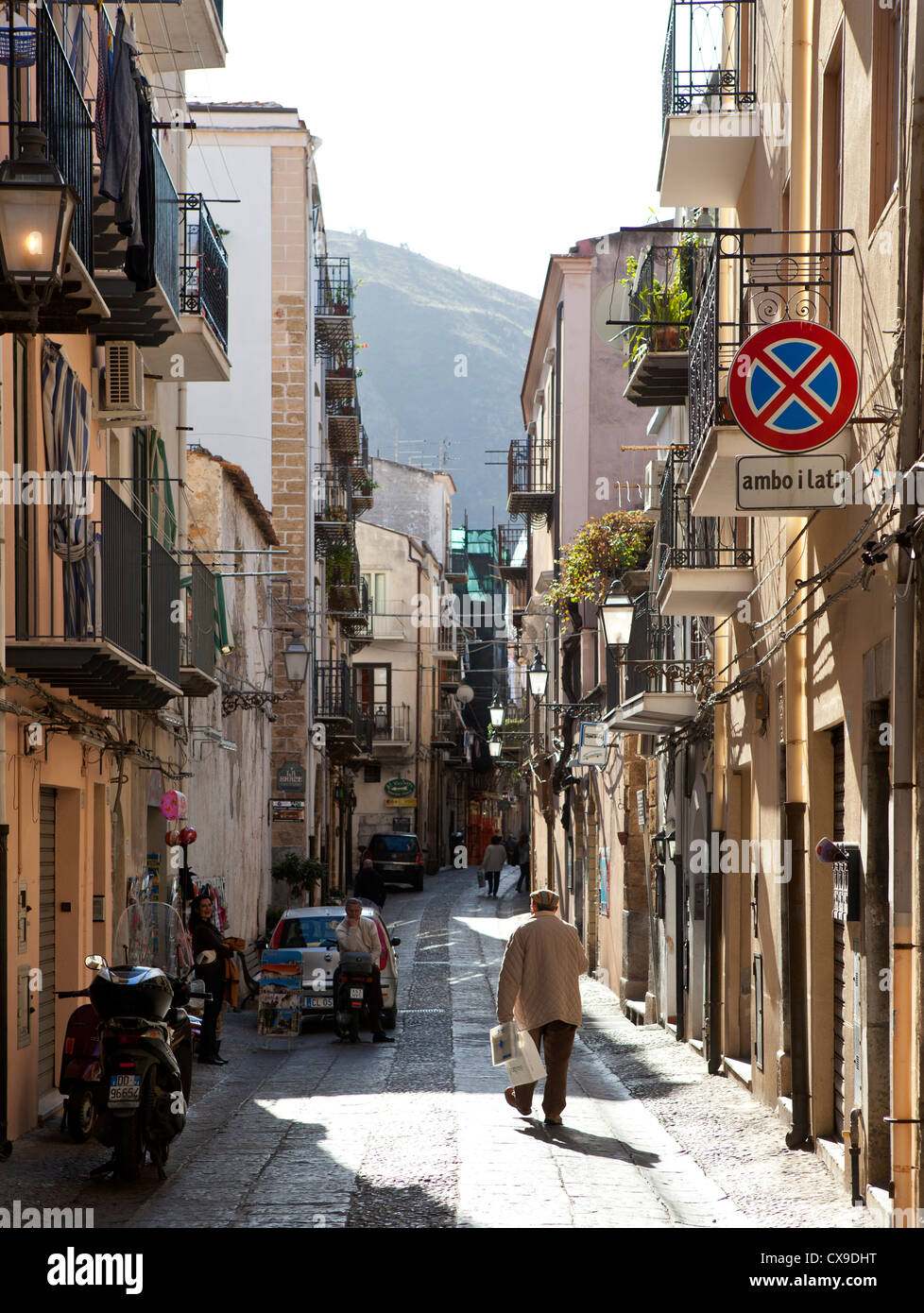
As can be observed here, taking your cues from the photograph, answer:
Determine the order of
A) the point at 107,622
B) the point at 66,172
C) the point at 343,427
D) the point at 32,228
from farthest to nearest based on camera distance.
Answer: the point at 343,427
the point at 107,622
the point at 66,172
the point at 32,228

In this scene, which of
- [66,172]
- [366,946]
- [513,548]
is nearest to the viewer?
[66,172]

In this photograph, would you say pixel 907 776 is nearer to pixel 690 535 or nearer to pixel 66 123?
pixel 66 123

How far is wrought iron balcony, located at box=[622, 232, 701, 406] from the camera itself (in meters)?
16.3

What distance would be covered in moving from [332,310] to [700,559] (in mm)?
20576

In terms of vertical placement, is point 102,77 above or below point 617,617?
above

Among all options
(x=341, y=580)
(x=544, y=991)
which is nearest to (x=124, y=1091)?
(x=544, y=991)

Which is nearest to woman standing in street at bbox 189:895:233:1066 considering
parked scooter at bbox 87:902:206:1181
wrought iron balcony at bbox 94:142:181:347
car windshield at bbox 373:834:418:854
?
parked scooter at bbox 87:902:206:1181

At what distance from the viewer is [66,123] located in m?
11.1

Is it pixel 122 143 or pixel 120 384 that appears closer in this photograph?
pixel 122 143

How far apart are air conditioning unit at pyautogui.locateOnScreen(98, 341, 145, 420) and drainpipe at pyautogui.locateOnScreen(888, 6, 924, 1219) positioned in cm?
938

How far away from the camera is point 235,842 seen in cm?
2533
